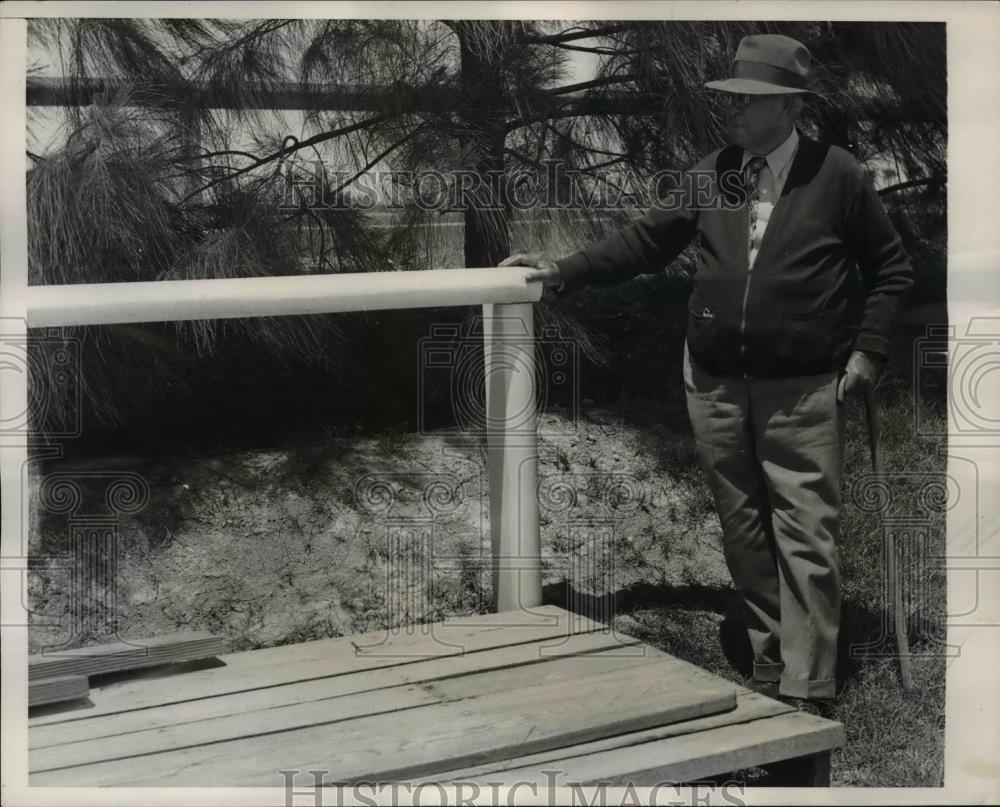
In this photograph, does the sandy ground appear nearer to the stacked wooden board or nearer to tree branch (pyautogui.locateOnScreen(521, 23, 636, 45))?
the stacked wooden board

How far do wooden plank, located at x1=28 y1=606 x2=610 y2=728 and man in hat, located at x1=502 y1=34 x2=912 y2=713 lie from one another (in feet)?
1.14

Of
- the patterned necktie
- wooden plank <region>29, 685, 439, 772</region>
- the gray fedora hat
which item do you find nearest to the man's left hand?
the patterned necktie

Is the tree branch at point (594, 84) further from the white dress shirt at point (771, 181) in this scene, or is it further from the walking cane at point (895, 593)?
the walking cane at point (895, 593)

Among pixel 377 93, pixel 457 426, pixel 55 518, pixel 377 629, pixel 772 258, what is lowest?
pixel 377 629

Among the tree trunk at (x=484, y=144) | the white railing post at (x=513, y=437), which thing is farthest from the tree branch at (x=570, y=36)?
the white railing post at (x=513, y=437)

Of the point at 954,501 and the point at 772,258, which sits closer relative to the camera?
the point at 772,258

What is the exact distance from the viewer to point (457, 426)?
89.4 inches

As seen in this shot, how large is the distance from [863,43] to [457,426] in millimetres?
1007

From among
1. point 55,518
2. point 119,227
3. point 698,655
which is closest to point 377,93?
point 119,227

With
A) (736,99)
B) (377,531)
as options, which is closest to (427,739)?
(377,531)

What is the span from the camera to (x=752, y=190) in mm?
2127

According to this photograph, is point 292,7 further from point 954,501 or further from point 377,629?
point 954,501

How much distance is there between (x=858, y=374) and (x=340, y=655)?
1.02 meters

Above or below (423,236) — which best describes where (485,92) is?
above
